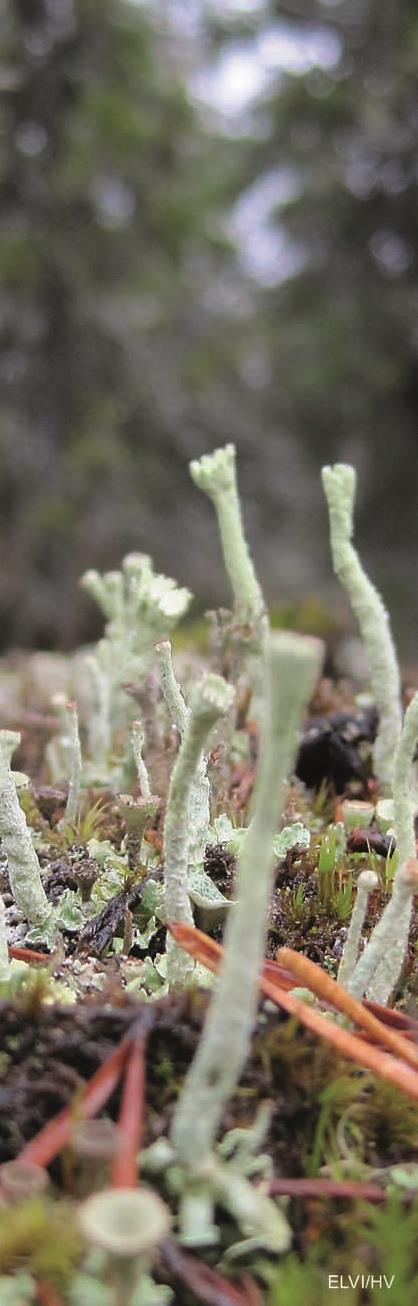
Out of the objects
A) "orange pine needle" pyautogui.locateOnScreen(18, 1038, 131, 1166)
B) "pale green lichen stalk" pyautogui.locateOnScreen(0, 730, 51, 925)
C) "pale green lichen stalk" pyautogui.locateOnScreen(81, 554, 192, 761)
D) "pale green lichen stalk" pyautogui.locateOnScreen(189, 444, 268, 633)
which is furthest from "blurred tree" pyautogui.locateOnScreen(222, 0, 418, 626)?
"orange pine needle" pyautogui.locateOnScreen(18, 1038, 131, 1166)

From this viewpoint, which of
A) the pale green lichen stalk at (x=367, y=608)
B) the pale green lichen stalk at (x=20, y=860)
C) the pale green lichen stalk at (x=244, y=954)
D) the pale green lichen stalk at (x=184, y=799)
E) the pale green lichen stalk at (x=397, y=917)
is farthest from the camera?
the pale green lichen stalk at (x=367, y=608)

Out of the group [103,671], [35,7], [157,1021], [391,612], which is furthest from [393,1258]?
[35,7]

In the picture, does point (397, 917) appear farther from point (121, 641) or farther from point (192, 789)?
point (121, 641)

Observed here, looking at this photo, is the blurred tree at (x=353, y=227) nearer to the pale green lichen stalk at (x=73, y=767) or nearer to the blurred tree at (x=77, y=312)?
the blurred tree at (x=77, y=312)

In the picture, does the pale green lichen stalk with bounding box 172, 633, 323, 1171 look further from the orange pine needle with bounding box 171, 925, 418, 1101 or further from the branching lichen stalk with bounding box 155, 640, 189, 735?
the branching lichen stalk with bounding box 155, 640, 189, 735

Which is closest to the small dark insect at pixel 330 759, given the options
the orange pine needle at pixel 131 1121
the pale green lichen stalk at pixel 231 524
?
the pale green lichen stalk at pixel 231 524
